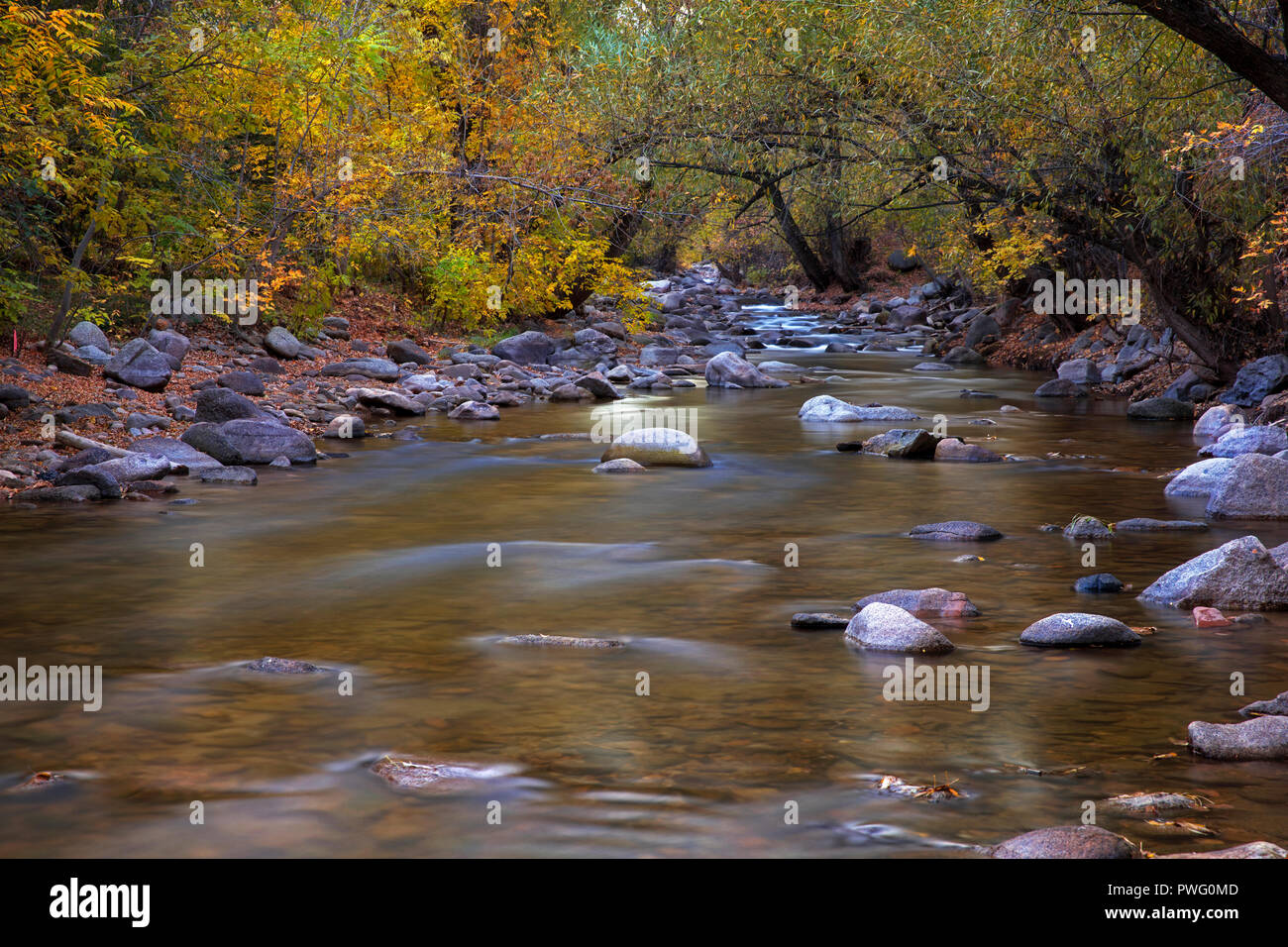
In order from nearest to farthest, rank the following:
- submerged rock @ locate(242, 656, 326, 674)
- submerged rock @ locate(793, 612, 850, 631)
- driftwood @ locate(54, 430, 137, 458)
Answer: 1. submerged rock @ locate(242, 656, 326, 674)
2. submerged rock @ locate(793, 612, 850, 631)
3. driftwood @ locate(54, 430, 137, 458)

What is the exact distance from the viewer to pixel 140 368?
16281mm

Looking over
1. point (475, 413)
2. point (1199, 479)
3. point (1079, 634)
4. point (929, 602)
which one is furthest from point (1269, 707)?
point (475, 413)

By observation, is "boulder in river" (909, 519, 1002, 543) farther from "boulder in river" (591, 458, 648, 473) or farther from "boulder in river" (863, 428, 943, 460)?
"boulder in river" (863, 428, 943, 460)

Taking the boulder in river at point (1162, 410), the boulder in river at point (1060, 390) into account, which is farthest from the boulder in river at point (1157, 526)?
the boulder in river at point (1060, 390)

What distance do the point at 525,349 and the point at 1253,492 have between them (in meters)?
16.8

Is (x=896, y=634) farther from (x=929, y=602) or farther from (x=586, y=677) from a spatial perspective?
(x=586, y=677)

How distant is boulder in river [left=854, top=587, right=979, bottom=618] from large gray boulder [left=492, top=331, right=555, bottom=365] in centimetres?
1798

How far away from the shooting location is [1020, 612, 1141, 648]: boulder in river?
23.2 ft

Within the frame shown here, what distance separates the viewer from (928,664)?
6816 mm

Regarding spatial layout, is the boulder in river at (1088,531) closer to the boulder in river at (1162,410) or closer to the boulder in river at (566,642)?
the boulder in river at (566,642)

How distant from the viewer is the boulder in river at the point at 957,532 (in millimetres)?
10375

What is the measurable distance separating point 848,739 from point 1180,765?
1416 millimetres

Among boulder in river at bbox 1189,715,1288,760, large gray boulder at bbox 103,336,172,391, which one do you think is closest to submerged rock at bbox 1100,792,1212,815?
boulder in river at bbox 1189,715,1288,760
